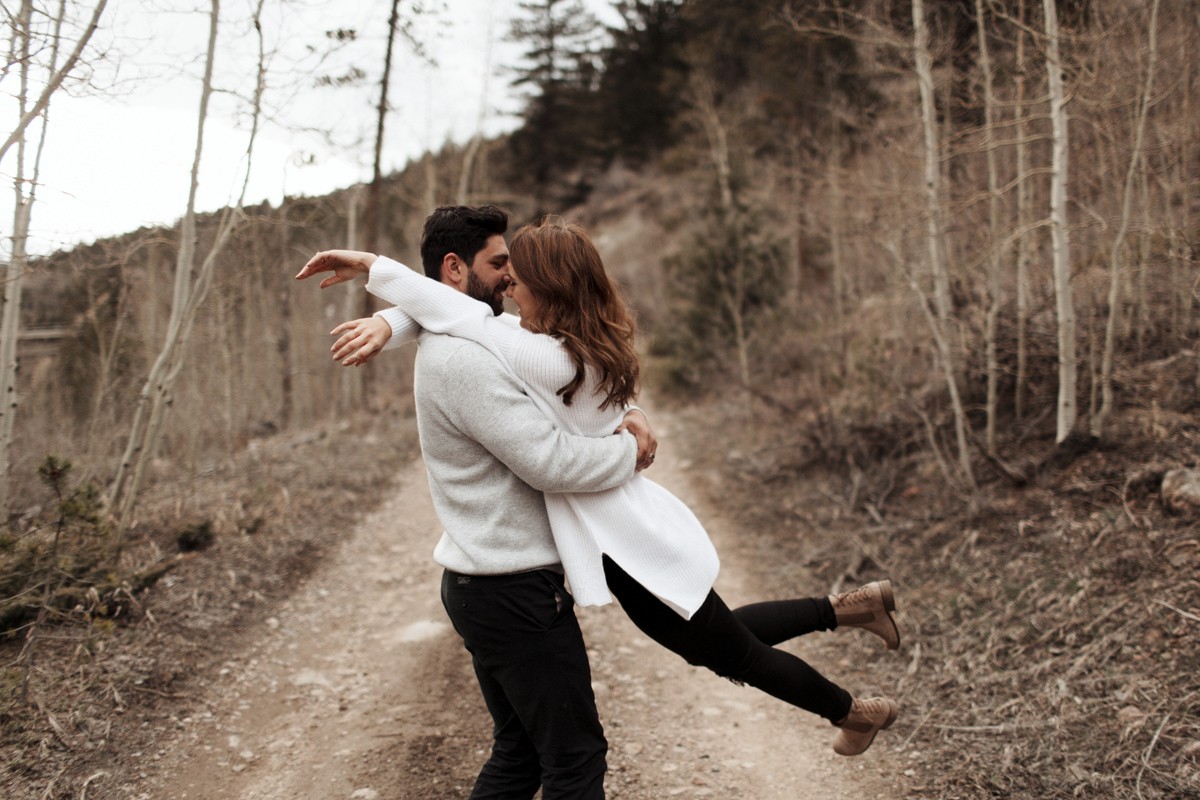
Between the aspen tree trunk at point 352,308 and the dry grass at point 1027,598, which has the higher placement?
the aspen tree trunk at point 352,308

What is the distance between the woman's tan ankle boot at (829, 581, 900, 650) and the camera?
256 centimetres

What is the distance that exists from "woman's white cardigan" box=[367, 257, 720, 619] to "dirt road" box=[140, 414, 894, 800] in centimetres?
148

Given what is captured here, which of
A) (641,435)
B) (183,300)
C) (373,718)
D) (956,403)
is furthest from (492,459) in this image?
(956,403)

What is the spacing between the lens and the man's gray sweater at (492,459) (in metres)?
1.67

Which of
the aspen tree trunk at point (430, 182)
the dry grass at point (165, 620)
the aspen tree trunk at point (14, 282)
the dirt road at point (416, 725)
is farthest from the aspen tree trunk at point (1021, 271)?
the aspen tree trunk at point (430, 182)

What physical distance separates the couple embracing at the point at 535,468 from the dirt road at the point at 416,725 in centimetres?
122

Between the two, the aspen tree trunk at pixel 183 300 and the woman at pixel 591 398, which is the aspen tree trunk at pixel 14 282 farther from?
the woman at pixel 591 398

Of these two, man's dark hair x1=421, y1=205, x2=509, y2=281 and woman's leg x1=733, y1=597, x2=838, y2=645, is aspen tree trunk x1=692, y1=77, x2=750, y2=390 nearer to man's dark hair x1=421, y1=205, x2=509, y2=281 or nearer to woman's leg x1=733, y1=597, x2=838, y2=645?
woman's leg x1=733, y1=597, x2=838, y2=645

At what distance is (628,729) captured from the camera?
335cm

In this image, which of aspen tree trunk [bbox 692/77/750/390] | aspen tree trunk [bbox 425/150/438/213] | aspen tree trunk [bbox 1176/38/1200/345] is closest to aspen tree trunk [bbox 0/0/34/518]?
aspen tree trunk [bbox 1176/38/1200/345]

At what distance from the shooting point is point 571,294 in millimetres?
1821

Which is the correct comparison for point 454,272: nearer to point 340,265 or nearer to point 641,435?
point 340,265

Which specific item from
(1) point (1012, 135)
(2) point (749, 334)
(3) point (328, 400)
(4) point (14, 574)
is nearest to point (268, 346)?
(3) point (328, 400)

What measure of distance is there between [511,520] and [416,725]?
6.86 ft
